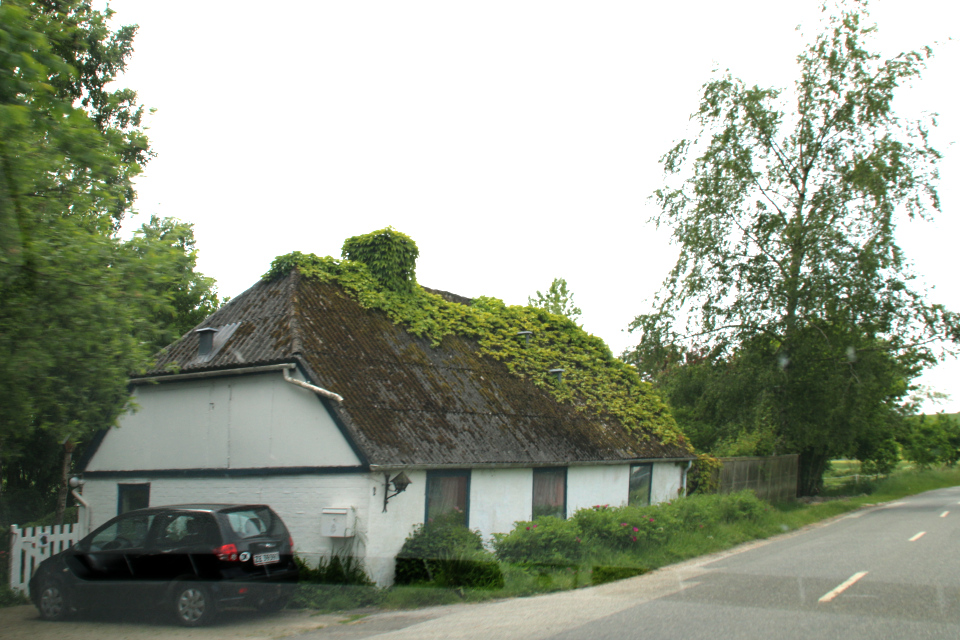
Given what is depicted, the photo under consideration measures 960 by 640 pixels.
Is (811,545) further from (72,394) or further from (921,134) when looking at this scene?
(921,134)

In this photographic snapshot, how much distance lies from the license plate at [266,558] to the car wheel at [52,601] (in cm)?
293

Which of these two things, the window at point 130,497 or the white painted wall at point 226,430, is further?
the window at point 130,497

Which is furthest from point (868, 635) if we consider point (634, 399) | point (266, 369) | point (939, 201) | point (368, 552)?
point (939, 201)

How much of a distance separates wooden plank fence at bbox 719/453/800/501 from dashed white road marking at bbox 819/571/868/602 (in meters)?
11.2

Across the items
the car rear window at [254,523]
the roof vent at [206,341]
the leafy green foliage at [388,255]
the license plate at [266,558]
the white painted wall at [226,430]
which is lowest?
the license plate at [266,558]

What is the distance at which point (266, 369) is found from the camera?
537 inches

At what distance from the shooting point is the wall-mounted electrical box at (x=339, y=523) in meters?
12.0

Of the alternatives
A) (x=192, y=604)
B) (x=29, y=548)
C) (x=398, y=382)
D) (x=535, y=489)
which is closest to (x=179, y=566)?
(x=192, y=604)

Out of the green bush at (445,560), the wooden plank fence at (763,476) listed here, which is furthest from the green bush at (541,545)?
the wooden plank fence at (763,476)

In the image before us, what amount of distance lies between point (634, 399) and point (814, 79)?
15.7 metres

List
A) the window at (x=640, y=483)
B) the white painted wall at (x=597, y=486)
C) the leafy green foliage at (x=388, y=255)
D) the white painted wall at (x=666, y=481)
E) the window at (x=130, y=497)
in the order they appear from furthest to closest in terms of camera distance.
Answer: the white painted wall at (x=666, y=481) < the window at (x=640, y=483) < the leafy green foliage at (x=388, y=255) < the white painted wall at (x=597, y=486) < the window at (x=130, y=497)

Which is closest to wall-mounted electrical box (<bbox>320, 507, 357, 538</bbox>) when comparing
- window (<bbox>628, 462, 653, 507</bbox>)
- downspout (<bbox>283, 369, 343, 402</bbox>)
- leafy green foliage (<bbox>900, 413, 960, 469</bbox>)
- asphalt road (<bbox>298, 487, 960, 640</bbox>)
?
downspout (<bbox>283, 369, 343, 402</bbox>)

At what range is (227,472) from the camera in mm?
13961

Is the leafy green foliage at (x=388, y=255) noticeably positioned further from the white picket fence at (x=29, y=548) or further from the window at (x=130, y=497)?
the white picket fence at (x=29, y=548)
